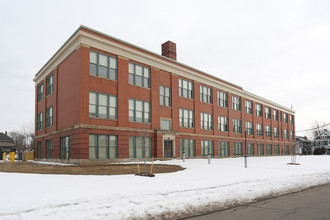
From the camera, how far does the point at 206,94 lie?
39.7 metres

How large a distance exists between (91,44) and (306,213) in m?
22.3

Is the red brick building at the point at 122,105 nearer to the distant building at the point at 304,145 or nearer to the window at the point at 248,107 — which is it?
the window at the point at 248,107

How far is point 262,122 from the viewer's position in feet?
181

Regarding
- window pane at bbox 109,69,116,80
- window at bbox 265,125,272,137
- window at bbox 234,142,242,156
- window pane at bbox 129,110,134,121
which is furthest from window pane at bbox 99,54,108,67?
window at bbox 265,125,272,137

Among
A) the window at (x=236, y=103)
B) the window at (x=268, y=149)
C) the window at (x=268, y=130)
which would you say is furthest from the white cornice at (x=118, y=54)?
the window at (x=268, y=149)

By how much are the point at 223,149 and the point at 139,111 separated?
744 inches

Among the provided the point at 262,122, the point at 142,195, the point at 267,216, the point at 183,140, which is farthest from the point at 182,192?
the point at 262,122

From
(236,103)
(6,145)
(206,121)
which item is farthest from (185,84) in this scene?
(6,145)

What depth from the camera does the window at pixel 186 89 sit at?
3516 cm

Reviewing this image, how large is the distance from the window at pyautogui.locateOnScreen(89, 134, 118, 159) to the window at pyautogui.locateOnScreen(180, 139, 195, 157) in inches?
416

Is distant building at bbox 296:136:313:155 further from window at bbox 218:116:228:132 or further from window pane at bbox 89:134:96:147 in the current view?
window pane at bbox 89:134:96:147

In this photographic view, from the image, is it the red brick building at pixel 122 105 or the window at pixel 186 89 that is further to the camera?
the window at pixel 186 89

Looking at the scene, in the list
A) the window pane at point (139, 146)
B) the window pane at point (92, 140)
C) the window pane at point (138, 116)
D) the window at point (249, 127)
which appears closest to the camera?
the window pane at point (92, 140)

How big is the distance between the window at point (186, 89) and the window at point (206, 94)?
2580 millimetres
